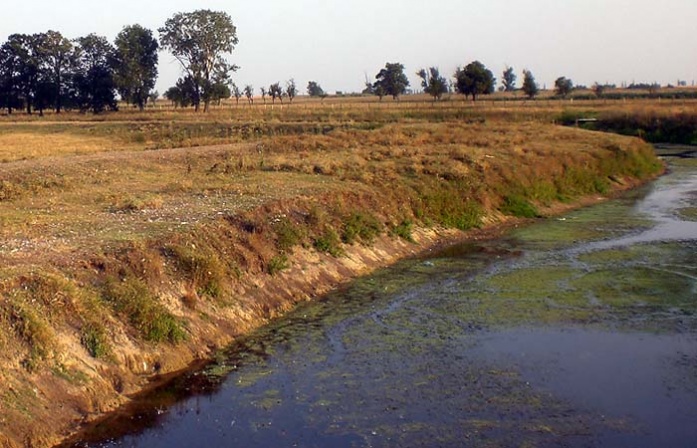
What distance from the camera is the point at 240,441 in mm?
9773

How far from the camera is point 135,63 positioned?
9031 centimetres

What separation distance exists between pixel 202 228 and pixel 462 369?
6.42m

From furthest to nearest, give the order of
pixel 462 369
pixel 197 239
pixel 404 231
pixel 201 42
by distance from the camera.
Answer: pixel 201 42 < pixel 404 231 < pixel 197 239 < pixel 462 369

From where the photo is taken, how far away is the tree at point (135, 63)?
89875 mm


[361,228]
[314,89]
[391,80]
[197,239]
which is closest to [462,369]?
[197,239]

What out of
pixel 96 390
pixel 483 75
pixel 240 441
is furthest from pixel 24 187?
pixel 483 75

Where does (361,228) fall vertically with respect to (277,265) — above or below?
above

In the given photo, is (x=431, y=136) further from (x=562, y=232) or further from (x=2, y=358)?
(x=2, y=358)

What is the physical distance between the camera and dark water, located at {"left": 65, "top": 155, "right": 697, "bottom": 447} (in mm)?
9969

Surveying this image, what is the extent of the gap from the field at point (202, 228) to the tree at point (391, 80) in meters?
72.8

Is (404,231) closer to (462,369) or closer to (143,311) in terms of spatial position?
(462,369)

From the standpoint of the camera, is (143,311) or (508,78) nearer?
(143,311)

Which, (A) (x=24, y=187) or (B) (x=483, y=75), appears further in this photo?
(B) (x=483, y=75)

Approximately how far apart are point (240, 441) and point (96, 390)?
7.24ft
